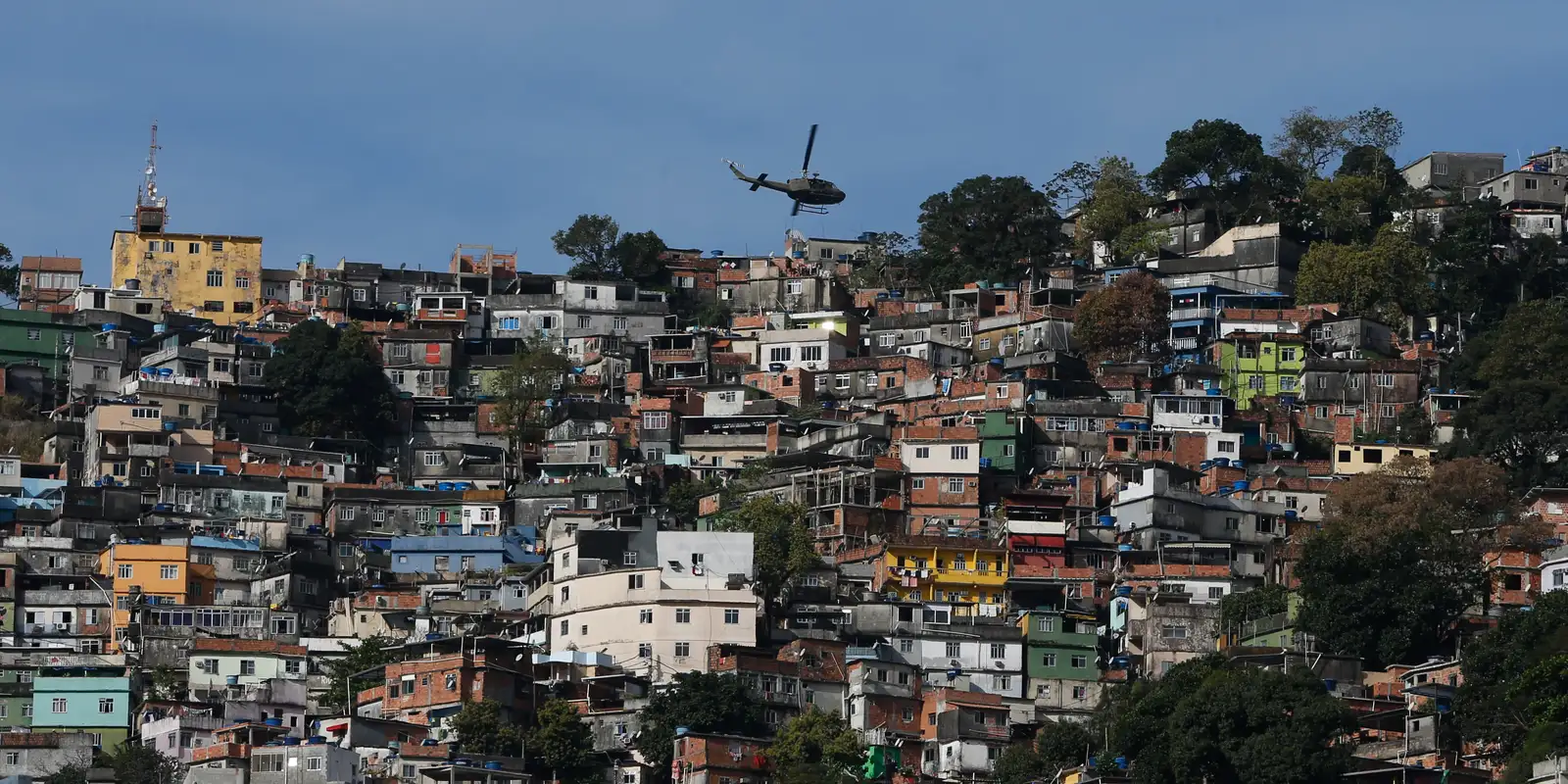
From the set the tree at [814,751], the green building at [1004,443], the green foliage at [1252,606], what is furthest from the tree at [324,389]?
the green foliage at [1252,606]

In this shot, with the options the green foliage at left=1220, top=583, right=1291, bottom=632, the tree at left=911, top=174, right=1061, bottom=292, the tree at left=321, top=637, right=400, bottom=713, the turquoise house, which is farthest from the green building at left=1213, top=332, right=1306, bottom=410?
the turquoise house

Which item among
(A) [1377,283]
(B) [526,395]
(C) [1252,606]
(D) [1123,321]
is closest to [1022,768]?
(C) [1252,606]

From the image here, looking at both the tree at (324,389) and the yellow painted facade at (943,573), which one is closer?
the yellow painted facade at (943,573)

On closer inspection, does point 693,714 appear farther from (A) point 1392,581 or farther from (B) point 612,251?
(B) point 612,251

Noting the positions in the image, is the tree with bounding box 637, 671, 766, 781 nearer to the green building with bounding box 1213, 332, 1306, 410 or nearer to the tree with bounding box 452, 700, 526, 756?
the tree with bounding box 452, 700, 526, 756

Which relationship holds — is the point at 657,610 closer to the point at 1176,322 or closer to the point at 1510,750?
the point at 1510,750

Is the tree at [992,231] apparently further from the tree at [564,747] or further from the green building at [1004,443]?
the tree at [564,747]
